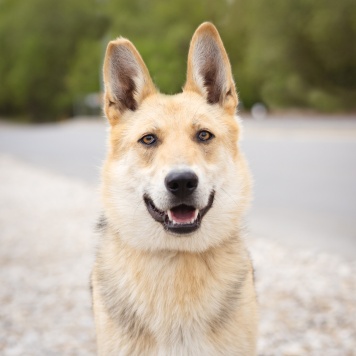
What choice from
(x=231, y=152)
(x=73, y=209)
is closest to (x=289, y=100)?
(x=73, y=209)

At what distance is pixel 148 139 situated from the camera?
341 cm

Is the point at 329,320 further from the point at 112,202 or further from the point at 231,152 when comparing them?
the point at 112,202

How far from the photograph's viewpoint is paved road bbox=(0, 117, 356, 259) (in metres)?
7.48

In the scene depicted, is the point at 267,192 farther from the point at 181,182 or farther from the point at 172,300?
the point at 181,182

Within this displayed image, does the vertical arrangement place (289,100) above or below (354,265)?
below

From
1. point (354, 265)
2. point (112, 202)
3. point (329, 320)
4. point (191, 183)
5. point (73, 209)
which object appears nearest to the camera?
point (191, 183)

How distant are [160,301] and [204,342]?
13.8 inches

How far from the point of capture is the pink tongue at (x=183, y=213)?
310 cm

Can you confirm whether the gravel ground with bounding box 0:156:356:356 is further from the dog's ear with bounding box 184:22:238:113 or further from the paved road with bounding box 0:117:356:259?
the dog's ear with bounding box 184:22:238:113

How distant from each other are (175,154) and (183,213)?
0.35m

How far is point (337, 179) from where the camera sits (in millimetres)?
10547

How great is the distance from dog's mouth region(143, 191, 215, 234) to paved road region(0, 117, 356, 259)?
81cm

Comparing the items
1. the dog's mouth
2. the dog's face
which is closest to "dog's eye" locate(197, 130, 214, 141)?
the dog's face

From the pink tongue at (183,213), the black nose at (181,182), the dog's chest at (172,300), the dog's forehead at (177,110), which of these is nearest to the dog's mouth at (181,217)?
the pink tongue at (183,213)
